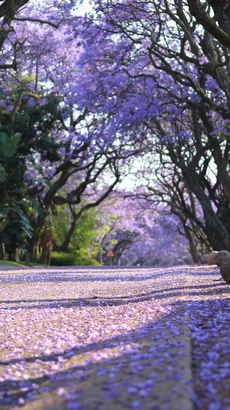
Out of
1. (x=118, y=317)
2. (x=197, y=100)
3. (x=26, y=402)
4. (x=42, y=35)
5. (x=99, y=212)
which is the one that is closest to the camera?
(x=26, y=402)

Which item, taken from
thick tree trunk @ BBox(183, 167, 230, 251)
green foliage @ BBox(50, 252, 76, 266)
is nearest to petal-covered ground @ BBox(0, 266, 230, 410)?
thick tree trunk @ BBox(183, 167, 230, 251)

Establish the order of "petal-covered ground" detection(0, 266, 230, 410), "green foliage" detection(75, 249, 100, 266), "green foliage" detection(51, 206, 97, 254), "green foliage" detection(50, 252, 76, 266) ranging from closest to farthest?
1. "petal-covered ground" detection(0, 266, 230, 410)
2. "green foliage" detection(50, 252, 76, 266)
3. "green foliage" detection(75, 249, 100, 266)
4. "green foliage" detection(51, 206, 97, 254)

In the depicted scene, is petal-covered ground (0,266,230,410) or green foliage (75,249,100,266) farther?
green foliage (75,249,100,266)

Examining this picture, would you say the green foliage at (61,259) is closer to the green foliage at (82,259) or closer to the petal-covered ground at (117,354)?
the green foliage at (82,259)

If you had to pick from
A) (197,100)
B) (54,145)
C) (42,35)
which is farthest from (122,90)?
(54,145)

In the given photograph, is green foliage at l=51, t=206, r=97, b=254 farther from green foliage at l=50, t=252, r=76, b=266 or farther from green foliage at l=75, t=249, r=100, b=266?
green foliage at l=50, t=252, r=76, b=266

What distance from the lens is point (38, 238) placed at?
32.6 meters

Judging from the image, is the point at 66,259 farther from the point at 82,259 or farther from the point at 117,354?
the point at 117,354

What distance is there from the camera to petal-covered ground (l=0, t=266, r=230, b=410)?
3.22 metres

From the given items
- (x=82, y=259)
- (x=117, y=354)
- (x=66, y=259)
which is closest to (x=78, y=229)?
(x=82, y=259)

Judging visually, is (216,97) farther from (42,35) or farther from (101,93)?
(42,35)

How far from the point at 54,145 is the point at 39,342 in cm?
2491

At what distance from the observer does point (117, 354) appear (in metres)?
4.47

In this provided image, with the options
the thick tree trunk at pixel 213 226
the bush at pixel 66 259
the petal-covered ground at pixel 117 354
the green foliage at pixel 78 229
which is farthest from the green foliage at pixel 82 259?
the petal-covered ground at pixel 117 354
